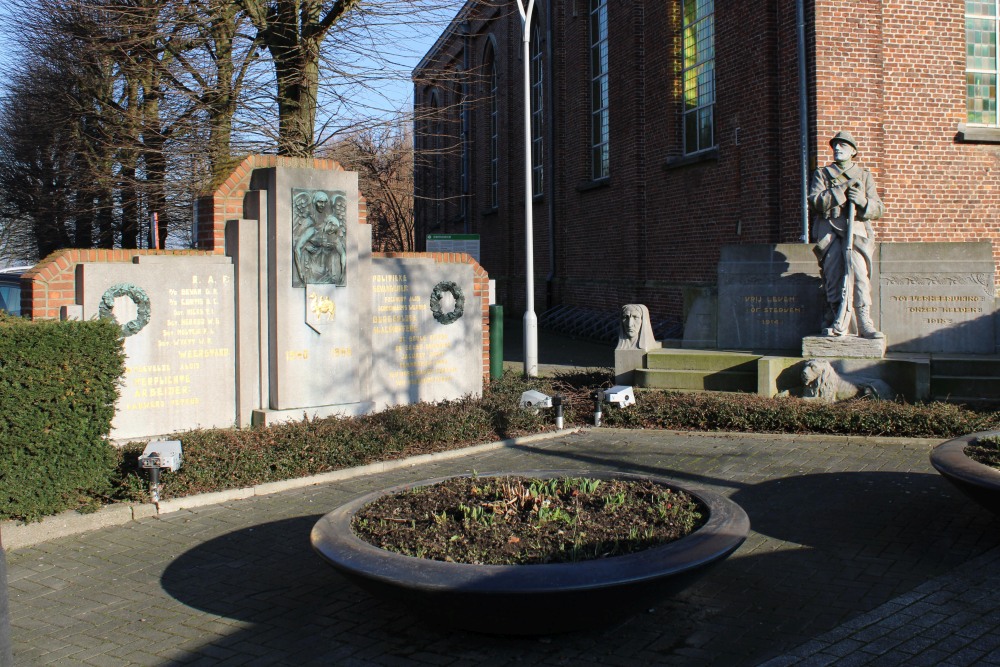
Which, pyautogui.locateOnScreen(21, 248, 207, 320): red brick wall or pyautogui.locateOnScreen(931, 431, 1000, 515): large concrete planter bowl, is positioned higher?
pyautogui.locateOnScreen(21, 248, 207, 320): red brick wall

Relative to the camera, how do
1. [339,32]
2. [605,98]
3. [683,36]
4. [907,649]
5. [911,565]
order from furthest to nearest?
1. [605,98]
2. [683,36]
3. [339,32]
4. [911,565]
5. [907,649]

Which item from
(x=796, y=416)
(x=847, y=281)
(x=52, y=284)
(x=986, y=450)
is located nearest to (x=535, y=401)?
(x=796, y=416)

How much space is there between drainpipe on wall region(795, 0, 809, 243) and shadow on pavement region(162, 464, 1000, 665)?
371 inches

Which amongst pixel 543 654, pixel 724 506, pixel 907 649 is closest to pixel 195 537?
pixel 543 654

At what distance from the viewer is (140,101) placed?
72.0ft

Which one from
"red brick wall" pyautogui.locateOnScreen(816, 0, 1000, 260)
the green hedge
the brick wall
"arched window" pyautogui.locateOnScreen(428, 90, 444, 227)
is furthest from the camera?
"arched window" pyautogui.locateOnScreen(428, 90, 444, 227)

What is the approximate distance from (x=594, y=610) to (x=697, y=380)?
8.69 m

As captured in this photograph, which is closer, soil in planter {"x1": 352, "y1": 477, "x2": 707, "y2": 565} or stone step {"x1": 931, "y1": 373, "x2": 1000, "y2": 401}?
soil in planter {"x1": 352, "y1": 477, "x2": 707, "y2": 565}

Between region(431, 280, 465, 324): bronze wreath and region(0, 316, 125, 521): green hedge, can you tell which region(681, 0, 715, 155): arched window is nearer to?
region(431, 280, 465, 324): bronze wreath

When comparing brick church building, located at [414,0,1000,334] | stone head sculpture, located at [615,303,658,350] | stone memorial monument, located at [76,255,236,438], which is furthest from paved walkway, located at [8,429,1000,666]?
brick church building, located at [414,0,1000,334]

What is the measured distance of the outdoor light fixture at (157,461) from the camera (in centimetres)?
766

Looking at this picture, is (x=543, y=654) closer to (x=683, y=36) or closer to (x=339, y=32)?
(x=339, y=32)

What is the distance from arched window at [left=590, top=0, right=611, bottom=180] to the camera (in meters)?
25.8

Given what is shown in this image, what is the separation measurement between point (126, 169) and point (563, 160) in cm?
1233
